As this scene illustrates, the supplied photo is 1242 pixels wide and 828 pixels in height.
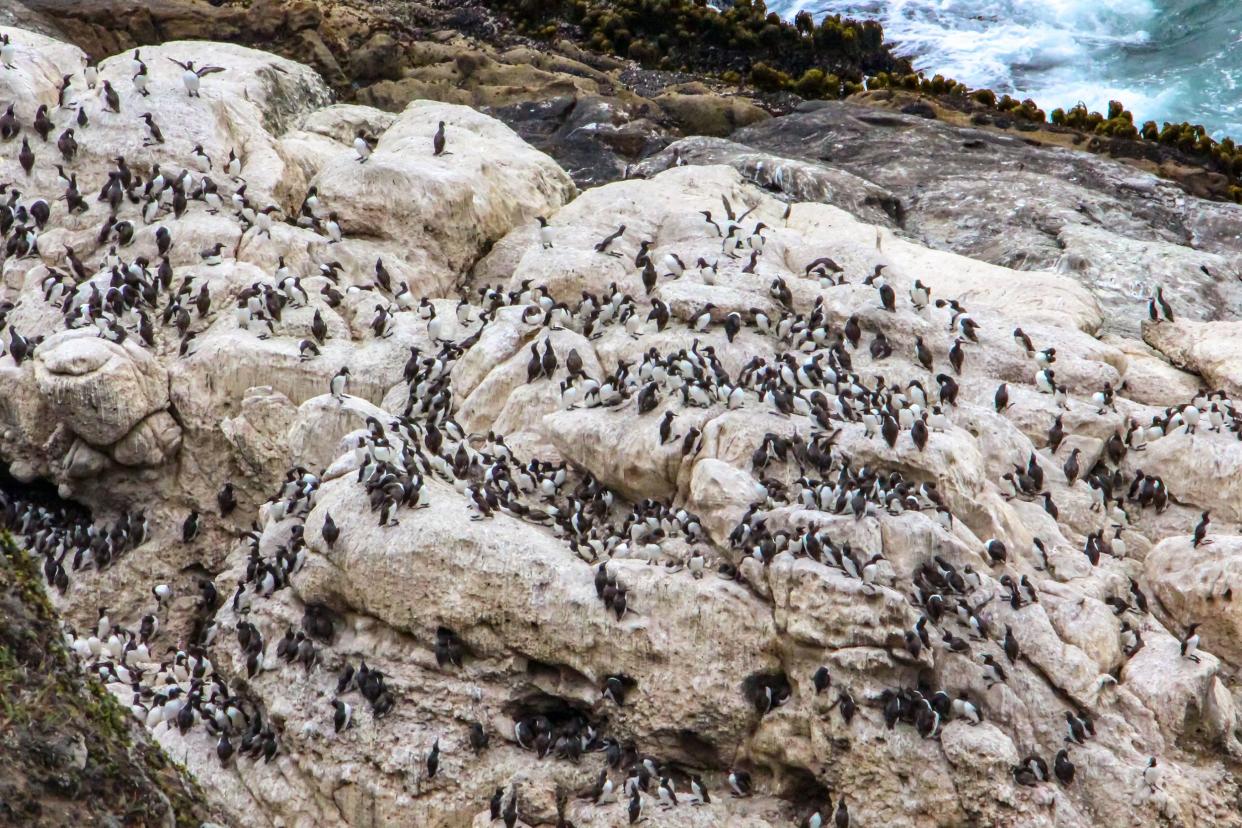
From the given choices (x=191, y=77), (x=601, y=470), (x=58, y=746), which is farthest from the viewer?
(x=191, y=77)

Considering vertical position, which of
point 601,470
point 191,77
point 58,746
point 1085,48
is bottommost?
point 601,470

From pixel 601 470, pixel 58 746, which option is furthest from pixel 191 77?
pixel 58 746

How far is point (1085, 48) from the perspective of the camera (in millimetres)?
38125

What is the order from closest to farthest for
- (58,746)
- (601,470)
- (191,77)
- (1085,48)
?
(58,746)
(601,470)
(191,77)
(1085,48)

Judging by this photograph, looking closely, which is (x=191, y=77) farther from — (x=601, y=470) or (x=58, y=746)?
(x=58, y=746)

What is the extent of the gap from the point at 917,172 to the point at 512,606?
14849 millimetres

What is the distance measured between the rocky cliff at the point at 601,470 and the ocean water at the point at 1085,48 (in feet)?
42.9

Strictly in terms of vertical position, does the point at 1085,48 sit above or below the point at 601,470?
above

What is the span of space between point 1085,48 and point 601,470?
95.9ft

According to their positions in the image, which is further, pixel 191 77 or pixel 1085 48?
pixel 1085 48

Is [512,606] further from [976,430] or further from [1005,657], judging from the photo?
[976,430]

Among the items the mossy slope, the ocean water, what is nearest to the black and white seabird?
the mossy slope

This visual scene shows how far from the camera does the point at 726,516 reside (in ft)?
44.3

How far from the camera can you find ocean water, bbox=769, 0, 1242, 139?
3503 centimetres
